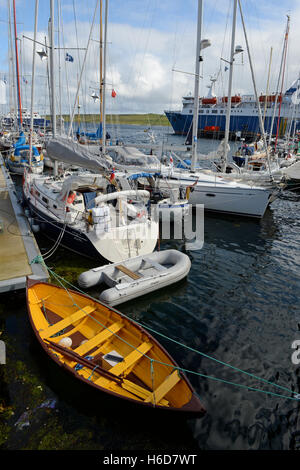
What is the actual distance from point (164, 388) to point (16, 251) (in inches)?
Result: 303

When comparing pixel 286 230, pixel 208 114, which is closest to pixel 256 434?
pixel 286 230

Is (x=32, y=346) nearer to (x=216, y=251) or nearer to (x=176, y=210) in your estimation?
(x=216, y=251)

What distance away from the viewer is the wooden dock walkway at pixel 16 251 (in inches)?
353

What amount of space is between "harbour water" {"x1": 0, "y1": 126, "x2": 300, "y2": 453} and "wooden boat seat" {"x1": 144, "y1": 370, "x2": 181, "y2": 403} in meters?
0.59

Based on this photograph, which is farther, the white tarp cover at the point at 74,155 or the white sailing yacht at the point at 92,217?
the white tarp cover at the point at 74,155

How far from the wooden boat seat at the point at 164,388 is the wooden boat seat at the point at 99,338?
1840 mm

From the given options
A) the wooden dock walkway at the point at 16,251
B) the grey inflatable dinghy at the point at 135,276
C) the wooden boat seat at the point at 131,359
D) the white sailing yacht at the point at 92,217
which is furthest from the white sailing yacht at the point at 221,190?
the wooden boat seat at the point at 131,359

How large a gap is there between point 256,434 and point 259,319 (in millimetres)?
3868

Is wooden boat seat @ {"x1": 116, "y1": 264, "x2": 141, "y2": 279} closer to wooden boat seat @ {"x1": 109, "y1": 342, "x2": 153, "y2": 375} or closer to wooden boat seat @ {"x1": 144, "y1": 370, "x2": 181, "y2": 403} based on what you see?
wooden boat seat @ {"x1": 109, "y1": 342, "x2": 153, "y2": 375}

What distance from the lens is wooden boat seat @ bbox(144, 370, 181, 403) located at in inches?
211

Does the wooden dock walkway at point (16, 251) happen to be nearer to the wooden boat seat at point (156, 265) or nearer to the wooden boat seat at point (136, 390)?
the wooden boat seat at point (156, 265)

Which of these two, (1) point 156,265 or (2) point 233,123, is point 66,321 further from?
(2) point 233,123

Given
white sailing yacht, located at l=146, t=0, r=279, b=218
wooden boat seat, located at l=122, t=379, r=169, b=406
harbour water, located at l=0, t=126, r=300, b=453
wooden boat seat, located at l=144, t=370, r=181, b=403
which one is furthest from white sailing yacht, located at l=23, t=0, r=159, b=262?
wooden boat seat, located at l=144, t=370, r=181, b=403

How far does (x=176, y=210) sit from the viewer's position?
1579 centimetres
